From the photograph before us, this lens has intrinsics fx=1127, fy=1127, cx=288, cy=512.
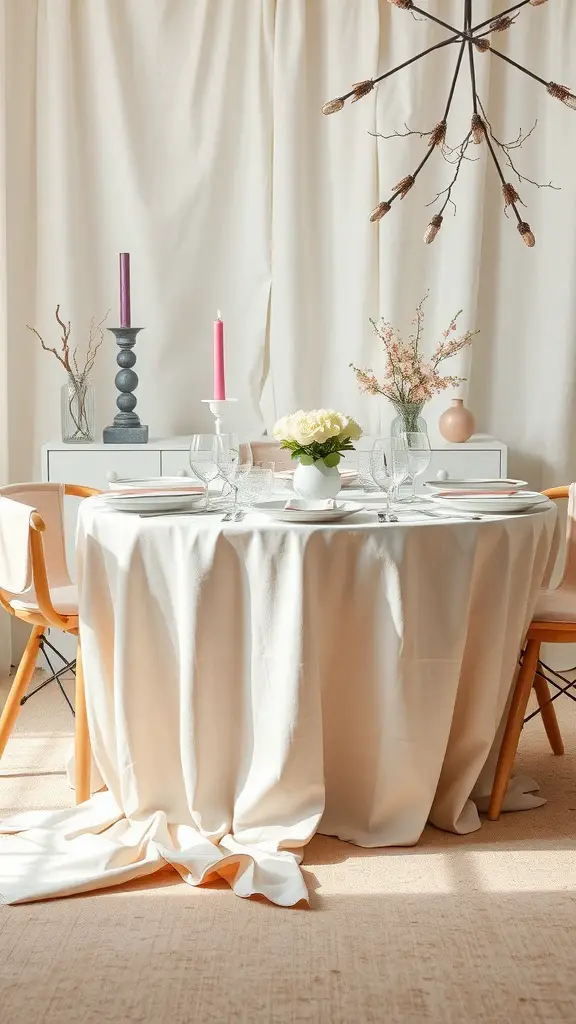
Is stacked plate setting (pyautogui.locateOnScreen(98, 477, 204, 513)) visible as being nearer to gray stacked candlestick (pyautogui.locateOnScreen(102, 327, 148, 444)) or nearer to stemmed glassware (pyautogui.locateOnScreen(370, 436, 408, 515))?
stemmed glassware (pyautogui.locateOnScreen(370, 436, 408, 515))

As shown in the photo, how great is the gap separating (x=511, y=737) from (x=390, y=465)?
0.73 metres

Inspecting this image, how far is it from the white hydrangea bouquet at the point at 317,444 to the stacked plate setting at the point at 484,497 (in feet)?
0.88

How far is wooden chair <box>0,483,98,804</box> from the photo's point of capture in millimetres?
2686

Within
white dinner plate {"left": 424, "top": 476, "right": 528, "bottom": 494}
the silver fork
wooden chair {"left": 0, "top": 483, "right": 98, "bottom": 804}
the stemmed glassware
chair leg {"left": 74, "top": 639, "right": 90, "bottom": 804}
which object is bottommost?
chair leg {"left": 74, "top": 639, "right": 90, "bottom": 804}

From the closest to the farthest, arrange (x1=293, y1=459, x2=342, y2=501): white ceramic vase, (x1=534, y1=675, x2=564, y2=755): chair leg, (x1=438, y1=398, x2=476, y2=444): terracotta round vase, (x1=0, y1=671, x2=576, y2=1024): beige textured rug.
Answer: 1. (x1=0, y1=671, x2=576, y2=1024): beige textured rug
2. (x1=293, y1=459, x2=342, y2=501): white ceramic vase
3. (x1=534, y1=675, x2=564, y2=755): chair leg
4. (x1=438, y1=398, x2=476, y2=444): terracotta round vase

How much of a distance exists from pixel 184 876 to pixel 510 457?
2.43 metres

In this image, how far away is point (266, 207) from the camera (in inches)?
165

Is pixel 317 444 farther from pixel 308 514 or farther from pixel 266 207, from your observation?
pixel 266 207

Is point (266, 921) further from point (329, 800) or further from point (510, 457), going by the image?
point (510, 457)

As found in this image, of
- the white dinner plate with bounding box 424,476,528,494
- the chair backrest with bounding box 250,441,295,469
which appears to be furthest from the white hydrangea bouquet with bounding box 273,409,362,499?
the chair backrest with bounding box 250,441,295,469

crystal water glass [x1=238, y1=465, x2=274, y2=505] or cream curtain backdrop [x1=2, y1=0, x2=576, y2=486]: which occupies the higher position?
cream curtain backdrop [x1=2, y1=0, x2=576, y2=486]

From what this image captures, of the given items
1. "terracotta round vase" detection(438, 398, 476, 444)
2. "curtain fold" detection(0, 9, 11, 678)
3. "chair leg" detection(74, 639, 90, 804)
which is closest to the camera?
"chair leg" detection(74, 639, 90, 804)

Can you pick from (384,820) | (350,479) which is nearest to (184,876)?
(384,820)

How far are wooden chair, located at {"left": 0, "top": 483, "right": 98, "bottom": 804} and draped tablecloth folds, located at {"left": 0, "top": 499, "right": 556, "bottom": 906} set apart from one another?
15cm
